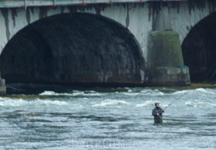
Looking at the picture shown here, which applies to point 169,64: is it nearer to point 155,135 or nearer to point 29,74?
point 29,74

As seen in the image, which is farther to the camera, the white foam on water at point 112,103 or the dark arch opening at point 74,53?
the dark arch opening at point 74,53

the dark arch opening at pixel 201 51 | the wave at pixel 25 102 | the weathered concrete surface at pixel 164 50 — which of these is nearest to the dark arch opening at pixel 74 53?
the weathered concrete surface at pixel 164 50

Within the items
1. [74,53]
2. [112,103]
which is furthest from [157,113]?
[74,53]

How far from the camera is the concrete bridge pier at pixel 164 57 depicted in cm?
6812

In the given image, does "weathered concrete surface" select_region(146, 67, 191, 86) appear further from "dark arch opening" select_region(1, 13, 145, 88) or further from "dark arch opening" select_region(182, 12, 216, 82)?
"dark arch opening" select_region(182, 12, 216, 82)

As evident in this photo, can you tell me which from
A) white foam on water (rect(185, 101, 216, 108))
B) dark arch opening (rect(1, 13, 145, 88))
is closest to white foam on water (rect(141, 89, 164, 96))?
dark arch opening (rect(1, 13, 145, 88))

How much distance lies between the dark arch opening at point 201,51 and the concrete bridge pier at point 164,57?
11.0m

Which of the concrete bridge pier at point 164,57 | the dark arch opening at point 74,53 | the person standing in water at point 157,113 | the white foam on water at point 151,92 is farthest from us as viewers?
the dark arch opening at point 74,53

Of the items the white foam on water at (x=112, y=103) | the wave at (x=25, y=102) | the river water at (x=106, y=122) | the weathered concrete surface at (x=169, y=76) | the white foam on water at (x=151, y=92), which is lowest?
the river water at (x=106, y=122)

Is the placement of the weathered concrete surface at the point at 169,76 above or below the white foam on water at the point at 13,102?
above

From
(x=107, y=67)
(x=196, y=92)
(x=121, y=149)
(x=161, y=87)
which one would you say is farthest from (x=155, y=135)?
(x=107, y=67)

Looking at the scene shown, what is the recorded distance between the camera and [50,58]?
261 ft

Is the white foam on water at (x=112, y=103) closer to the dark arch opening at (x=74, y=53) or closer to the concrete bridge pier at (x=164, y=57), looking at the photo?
the dark arch opening at (x=74, y=53)

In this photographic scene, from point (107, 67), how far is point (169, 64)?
743 centimetres
